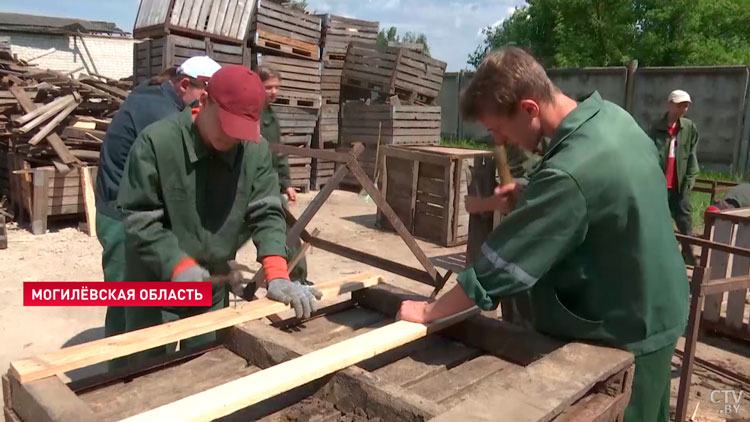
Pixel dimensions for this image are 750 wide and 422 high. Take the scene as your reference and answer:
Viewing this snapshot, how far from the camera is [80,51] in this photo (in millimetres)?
21875

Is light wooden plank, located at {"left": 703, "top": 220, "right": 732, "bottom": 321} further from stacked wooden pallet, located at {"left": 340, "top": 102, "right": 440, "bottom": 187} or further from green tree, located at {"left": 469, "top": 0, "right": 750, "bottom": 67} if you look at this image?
green tree, located at {"left": 469, "top": 0, "right": 750, "bottom": 67}

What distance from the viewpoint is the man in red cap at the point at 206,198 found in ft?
7.79

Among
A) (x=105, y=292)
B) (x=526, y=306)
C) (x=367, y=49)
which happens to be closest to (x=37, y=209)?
(x=105, y=292)

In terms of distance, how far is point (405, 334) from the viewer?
1959 mm

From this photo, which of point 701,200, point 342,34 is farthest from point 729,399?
point 342,34

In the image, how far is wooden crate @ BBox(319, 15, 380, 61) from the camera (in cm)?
1097

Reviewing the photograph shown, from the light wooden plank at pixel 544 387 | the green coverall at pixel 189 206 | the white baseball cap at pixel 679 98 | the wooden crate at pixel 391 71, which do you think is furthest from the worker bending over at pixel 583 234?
the wooden crate at pixel 391 71

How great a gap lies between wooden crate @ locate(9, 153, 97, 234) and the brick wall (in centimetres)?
1494

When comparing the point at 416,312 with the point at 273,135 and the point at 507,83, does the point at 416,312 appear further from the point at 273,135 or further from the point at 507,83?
the point at 273,135

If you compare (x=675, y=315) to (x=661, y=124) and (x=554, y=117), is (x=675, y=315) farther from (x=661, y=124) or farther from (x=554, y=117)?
(x=661, y=124)

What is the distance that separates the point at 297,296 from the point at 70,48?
22.8 metres

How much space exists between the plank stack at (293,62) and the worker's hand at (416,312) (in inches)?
318

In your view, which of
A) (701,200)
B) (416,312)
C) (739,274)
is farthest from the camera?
(701,200)

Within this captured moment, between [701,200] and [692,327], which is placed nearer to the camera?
[692,327]
